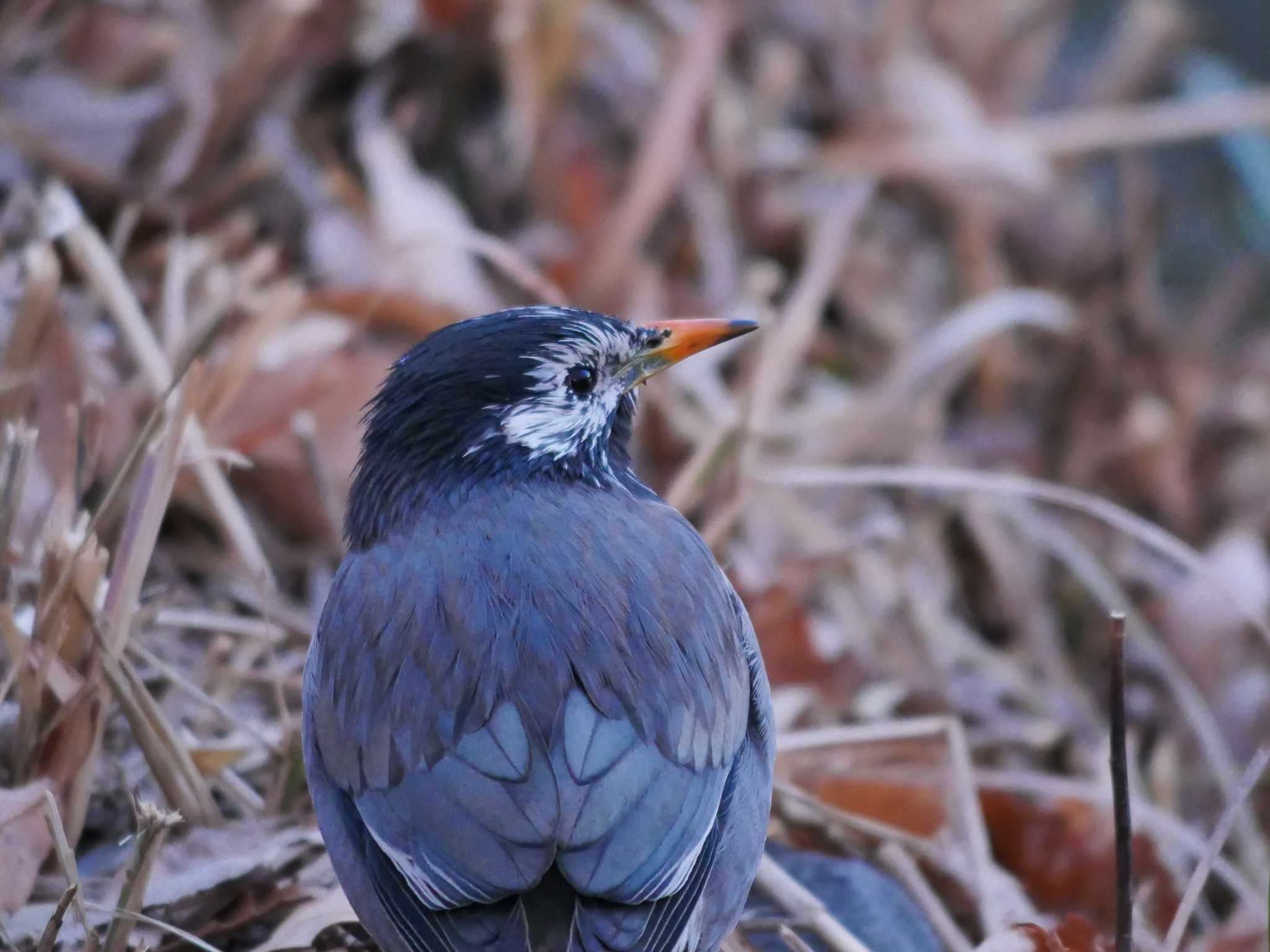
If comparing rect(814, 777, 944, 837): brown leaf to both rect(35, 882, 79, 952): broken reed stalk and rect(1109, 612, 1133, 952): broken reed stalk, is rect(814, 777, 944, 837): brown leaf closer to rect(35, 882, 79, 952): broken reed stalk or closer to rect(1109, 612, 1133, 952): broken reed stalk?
rect(1109, 612, 1133, 952): broken reed stalk

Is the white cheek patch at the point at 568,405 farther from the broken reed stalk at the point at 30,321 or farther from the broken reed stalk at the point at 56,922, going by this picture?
the broken reed stalk at the point at 30,321

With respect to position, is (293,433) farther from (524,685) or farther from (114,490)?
(524,685)

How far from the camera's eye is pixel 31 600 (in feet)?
9.60

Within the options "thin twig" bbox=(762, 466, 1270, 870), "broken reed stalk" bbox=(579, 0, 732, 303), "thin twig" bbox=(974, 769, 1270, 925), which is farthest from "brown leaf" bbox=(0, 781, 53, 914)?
"broken reed stalk" bbox=(579, 0, 732, 303)

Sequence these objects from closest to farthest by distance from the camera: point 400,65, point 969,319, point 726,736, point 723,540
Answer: point 726,736
point 723,540
point 969,319
point 400,65

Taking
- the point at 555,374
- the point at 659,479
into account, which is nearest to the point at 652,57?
the point at 659,479

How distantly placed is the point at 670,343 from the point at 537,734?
3.07ft

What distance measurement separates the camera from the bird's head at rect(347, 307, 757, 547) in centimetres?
259

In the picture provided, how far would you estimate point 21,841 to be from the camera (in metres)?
2.47

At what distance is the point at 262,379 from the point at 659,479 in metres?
1.18

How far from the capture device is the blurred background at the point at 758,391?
8.93 ft

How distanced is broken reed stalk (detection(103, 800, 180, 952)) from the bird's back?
0.82 feet

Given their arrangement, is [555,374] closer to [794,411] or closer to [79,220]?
[79,220]

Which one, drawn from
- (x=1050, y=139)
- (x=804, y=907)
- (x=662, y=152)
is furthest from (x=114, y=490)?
(x=1050, y=139)
